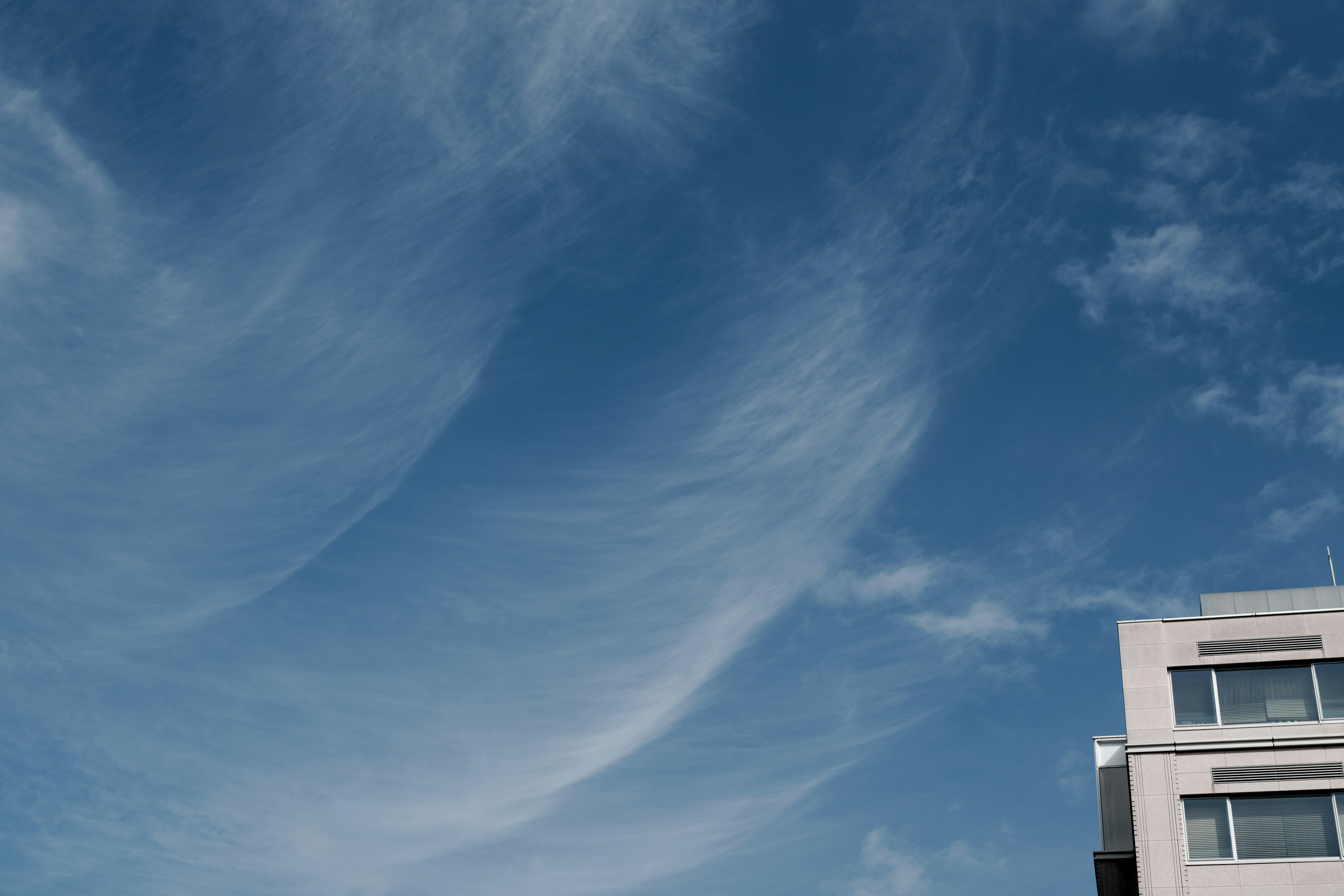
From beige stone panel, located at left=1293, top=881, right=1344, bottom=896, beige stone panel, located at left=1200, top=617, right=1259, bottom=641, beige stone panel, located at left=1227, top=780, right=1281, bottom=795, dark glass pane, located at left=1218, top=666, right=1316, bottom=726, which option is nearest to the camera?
beige stone panel, located at left=1293, top=881, right=1344, bottom=896

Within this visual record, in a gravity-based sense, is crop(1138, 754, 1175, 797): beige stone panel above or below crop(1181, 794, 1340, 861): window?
above

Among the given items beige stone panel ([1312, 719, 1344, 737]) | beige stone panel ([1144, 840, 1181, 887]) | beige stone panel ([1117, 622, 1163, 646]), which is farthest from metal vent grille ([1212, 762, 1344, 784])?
beige stone panel ([1117, 622, 1163, 646])

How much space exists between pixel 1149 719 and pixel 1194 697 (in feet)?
6.02

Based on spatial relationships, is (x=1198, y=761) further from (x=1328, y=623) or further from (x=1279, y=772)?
(x=1328, y=623)

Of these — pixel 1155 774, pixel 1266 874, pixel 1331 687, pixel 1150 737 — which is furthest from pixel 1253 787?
pixel 1331 687

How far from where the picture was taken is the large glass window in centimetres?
4950

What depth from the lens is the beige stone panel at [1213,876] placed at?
45.9m

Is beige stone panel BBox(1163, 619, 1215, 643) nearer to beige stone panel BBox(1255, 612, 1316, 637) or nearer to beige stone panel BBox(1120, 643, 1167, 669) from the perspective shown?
beige stone panel BBox(1120, 643, 1167, 669)

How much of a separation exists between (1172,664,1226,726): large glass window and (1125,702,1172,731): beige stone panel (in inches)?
15.0

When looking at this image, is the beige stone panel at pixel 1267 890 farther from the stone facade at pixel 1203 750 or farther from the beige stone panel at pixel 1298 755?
the beige stone panel at pixel 1298 755

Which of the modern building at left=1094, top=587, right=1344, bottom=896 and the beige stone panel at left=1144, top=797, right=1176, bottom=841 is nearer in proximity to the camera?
the modern building at left=1094, top=587, right=1344, bottom=896

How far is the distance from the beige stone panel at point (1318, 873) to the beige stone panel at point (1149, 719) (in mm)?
6235

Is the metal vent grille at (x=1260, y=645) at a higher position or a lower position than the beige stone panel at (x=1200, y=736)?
higher

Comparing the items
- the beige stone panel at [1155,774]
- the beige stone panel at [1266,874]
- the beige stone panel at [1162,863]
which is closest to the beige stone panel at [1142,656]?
the beige stone panel at [1155,774]
